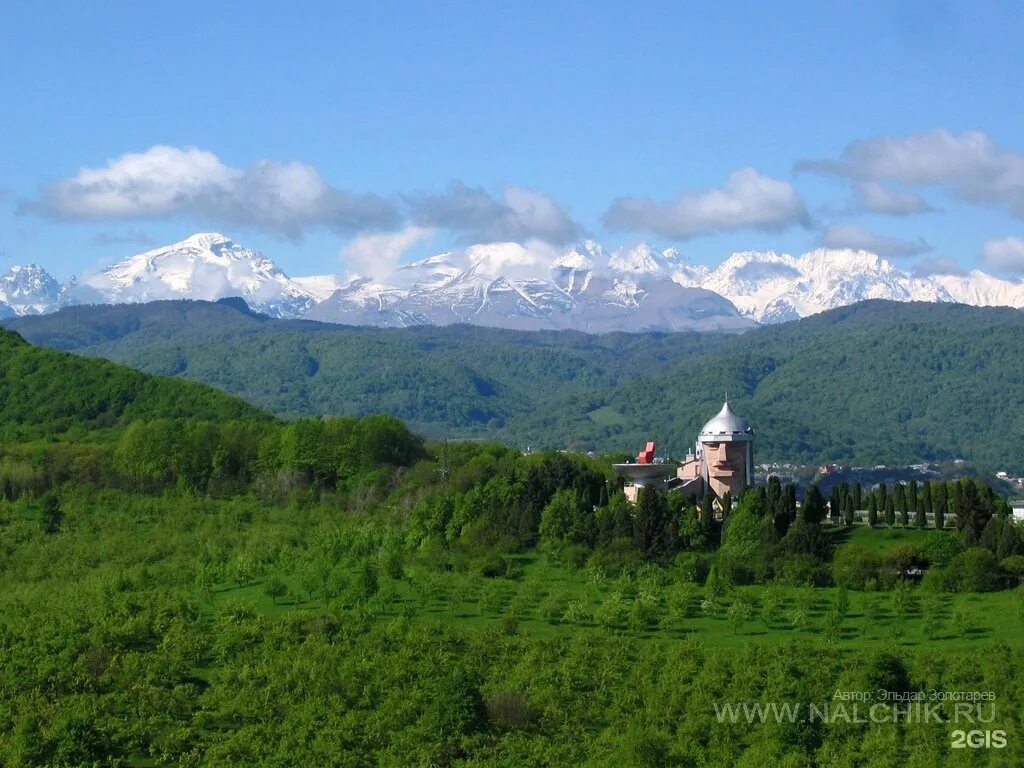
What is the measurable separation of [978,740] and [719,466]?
36195 millimetres

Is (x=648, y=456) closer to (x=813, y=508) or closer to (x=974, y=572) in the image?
(x=813, y=508)

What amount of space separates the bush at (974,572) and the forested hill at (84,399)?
61.9 metres

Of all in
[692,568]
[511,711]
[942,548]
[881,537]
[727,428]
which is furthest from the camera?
[727,428]

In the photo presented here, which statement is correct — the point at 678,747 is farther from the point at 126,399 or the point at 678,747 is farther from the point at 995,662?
the point at 126,399

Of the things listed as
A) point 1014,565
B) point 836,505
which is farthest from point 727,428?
point 1014,565

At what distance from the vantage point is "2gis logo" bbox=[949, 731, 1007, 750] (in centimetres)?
5928

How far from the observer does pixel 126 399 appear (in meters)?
132

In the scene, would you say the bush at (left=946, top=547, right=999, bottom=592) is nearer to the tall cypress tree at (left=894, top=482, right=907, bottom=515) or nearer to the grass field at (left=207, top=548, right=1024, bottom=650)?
the grass field at (left=207, top=548, right=1024, bottom=650)

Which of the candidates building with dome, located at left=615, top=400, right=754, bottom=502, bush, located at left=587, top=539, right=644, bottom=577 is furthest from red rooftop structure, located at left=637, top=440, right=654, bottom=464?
bush, located at left=587, top=539, right=644, bottom=577

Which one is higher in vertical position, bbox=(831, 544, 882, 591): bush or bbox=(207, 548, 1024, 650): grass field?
bbox=(831, 544, 882, 591): bush

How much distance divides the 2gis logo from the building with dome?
32.7 m

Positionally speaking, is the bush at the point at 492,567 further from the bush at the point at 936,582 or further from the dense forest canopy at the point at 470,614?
the bush at the point at 936,582

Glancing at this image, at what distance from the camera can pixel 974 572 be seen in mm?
74500

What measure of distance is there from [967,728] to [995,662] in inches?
176
